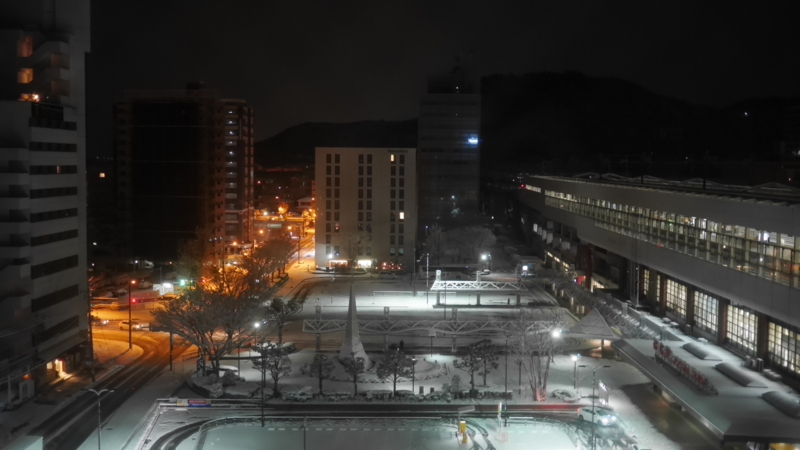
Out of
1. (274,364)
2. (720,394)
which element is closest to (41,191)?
(274,364)

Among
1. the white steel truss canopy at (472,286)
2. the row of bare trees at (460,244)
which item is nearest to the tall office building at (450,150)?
the row of bare trees at (460,244)

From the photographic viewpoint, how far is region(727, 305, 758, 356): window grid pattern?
19.0 m

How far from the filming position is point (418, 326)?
84.9 ft

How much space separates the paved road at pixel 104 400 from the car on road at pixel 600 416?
1136 cm

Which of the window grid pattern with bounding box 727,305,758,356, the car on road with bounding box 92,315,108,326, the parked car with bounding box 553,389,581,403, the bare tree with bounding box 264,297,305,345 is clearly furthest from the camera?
the car on road with bounding box 92,315,108,326

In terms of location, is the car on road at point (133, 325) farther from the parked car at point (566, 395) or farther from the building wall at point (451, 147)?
the building wall at point (451, 147)

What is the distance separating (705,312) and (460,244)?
24.7m

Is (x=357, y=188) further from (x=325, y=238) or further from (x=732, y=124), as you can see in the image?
(x=732, y=124)

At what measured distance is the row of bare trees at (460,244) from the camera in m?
45.1

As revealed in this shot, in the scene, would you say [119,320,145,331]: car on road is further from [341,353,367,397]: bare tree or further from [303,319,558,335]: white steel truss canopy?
[341,353,367,397]: bare tree

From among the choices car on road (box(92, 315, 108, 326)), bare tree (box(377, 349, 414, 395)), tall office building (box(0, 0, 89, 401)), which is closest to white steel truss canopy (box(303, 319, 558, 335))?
bare tree (box(377, 349, 414, 395))

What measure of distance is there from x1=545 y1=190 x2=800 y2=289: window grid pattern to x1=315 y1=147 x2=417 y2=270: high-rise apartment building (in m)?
15.5

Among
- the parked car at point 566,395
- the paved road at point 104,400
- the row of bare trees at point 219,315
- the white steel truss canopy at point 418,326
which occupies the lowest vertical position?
the paved road at point 104,400

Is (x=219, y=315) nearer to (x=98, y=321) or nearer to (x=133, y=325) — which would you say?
(x=133, y=325)
